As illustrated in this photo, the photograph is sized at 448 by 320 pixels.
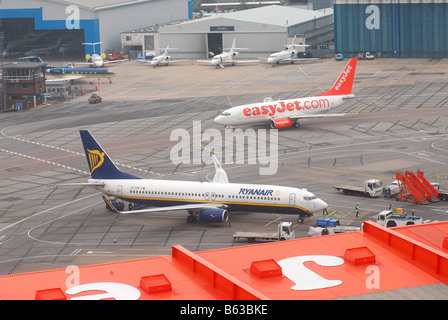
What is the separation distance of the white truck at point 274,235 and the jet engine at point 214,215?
4.18m

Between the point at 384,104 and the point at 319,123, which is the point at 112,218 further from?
the point at 384,104

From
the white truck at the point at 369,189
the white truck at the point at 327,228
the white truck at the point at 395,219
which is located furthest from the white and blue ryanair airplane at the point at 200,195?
the white truck at the point at 369,189

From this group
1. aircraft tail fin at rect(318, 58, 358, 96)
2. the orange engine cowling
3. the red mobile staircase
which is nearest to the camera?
the red mobile staircase

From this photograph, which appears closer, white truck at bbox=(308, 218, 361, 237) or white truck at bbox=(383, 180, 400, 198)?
white truck at bbox=(308, 218, 361, 237)

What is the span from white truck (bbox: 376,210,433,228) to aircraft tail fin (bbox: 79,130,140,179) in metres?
26.5

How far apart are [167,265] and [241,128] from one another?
82.0m

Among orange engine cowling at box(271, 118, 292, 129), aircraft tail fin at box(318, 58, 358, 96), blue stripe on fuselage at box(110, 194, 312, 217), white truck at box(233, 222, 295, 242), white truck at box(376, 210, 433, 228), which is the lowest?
white truck at box(233, 222, 295, 242)

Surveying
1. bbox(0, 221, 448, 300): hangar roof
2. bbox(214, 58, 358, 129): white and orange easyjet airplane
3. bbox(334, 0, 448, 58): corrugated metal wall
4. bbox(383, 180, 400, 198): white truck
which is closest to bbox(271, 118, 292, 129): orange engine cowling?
bbox(214, 58, 358, 129): white and orange easyjet airplane

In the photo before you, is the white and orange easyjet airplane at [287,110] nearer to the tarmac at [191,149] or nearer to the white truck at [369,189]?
the tarmac at [191,149]

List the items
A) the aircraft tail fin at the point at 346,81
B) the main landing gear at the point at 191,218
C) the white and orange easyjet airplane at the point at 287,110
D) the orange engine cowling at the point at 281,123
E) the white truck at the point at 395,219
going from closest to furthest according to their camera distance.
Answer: the white truck at the point at 395,219 → the main landing gear at the point at 191,218 → the white and orange easyjet airplane at the point at 287,110 → the orange engine cowling at the point at 281,123 → the aircraft tail fin at the point at 346,81

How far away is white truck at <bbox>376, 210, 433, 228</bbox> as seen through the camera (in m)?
73.2

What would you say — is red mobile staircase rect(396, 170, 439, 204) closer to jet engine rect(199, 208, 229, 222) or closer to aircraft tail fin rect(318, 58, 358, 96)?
jet engine rect(199, 208, 229, 222)

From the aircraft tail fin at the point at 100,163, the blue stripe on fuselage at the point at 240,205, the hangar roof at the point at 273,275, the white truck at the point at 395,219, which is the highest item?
the aircraft tail fin at the point at 100,163

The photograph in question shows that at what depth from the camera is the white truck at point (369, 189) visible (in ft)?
280
